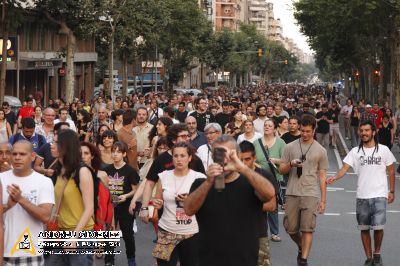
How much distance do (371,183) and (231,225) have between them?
197 inches

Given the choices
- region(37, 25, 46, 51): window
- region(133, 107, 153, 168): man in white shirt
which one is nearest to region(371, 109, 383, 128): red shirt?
region(133, 107, 153, 168): man in white shirt

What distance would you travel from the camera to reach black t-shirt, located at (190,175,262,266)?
19.9ft

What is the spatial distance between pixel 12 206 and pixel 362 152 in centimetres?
520

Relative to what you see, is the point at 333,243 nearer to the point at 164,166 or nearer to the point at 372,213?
the point at 372,213

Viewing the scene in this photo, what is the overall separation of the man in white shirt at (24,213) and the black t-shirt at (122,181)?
145 inches

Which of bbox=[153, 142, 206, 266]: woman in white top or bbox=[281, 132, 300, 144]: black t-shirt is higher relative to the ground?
bbox=[281, 132, 300, 144]: black t-shirt

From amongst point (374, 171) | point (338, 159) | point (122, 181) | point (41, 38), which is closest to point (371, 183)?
point (374, 171)

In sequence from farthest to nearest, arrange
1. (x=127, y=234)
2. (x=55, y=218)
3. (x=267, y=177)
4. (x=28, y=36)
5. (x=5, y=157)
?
(x=28, y=36), (x=127, y=234), (x=5, y=157), (x=55, y=218), (x=267, y=177)

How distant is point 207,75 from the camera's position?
12888cm

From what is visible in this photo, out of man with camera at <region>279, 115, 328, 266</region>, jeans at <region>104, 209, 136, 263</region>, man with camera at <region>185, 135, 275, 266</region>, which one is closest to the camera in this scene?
man with camera at <region>185, 135, 275, 266</region>

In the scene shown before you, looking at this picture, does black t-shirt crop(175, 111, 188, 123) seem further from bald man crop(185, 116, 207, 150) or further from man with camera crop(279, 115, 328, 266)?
man with camera crop(279, 115, 328, 266)

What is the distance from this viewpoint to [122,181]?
10648 mm

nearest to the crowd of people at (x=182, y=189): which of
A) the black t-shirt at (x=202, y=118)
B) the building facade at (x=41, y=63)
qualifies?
the black t-shirt at (x=202, y=118)

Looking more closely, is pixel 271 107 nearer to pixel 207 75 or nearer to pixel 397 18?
pixel 397 18
